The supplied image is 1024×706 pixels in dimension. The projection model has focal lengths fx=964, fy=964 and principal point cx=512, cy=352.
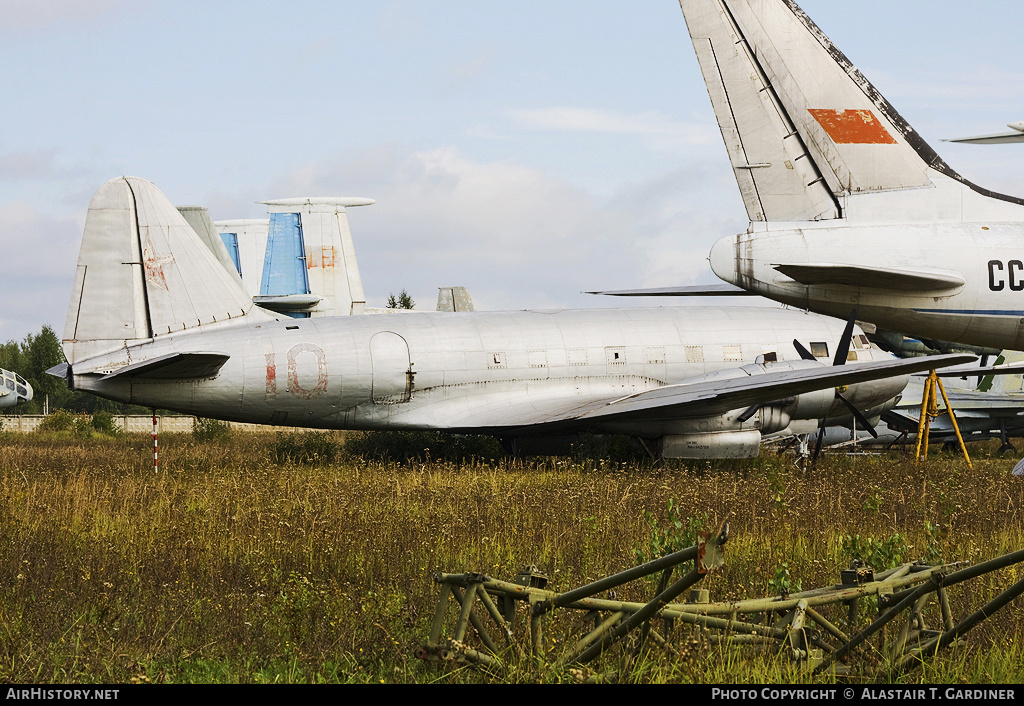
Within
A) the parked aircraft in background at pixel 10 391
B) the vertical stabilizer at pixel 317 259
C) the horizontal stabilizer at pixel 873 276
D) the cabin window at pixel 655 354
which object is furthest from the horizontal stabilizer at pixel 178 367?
the parked aircraft in background at pixel 10 391

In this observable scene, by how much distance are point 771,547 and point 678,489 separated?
4232mm

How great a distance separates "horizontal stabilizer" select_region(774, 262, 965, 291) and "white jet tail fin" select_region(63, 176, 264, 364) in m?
11.4

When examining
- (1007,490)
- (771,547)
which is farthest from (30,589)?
(1007,490)

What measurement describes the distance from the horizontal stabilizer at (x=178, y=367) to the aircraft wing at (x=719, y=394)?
5.20 meters

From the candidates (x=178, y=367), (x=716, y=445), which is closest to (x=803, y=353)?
(x=716, y=445)

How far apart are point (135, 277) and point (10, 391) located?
2107 centimetres

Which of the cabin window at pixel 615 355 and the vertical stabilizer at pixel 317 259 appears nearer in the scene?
the cabin window at pixel 615 355

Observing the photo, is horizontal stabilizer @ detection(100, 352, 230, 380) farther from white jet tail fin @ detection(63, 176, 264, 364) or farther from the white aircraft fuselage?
the white aircraft fuselage

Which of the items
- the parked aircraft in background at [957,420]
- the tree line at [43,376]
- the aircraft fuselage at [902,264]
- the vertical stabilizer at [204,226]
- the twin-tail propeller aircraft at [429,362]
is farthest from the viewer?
the tree line at [43,376]

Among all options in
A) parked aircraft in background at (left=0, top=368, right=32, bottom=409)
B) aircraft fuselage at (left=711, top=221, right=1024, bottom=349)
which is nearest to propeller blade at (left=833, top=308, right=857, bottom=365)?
aircraft fuselage at (left=711, top=221, right=1024, bottom=349)

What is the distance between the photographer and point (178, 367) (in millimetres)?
17703

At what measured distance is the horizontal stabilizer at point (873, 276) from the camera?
1384 centimetres

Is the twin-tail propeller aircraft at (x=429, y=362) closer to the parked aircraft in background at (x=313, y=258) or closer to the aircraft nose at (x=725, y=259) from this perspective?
the aircraft nose at (x=725, y=259)

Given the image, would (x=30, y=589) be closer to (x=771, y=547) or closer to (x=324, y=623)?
(x=324, y=623)
